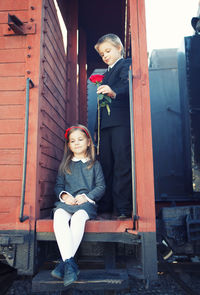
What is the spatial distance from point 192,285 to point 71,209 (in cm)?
190

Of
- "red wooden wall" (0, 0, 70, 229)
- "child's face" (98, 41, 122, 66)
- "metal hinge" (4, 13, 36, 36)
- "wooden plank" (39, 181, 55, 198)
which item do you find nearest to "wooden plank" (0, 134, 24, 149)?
"red wooden wall" (0, 0, 70, 229)

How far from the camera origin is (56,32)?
2838mm

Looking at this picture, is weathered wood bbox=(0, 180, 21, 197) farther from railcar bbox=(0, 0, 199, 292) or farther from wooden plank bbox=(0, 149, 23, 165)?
wooden plank bbox=(0, 149, 23, 165)

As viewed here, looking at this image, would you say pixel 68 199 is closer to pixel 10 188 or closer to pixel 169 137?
pixel 10 188

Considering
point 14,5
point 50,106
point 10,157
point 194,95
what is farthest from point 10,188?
point 194,95

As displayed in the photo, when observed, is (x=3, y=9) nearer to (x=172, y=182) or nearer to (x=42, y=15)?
(x=42, y=15)

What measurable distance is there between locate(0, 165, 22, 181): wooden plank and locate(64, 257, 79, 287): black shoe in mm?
788

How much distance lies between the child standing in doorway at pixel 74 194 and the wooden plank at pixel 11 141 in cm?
53

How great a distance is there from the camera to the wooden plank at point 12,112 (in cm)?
213

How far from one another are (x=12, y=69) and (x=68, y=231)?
145 cm

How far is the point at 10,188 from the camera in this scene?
2.04 meters

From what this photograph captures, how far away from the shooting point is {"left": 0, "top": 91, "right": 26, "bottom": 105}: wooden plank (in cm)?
215

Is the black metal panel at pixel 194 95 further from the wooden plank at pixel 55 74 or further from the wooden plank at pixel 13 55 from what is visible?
the wooden plank at pixel 13 55

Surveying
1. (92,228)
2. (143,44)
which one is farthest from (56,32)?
(92,228)
